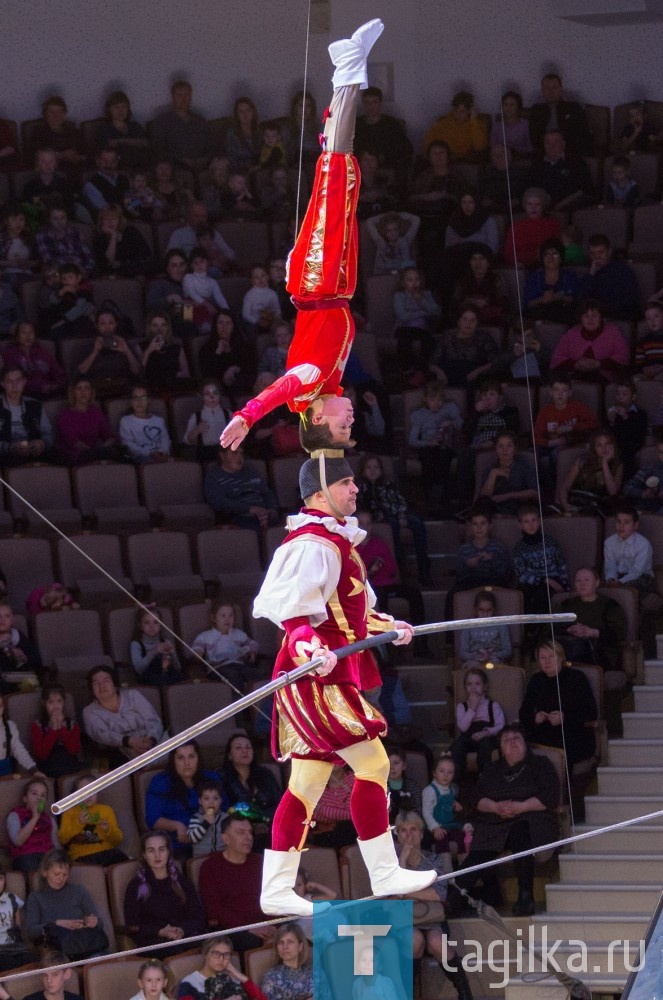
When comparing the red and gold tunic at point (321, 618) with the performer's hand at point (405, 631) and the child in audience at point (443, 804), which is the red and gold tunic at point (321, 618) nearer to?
the performer's hand at point (405, 631)

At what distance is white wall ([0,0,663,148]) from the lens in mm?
11492

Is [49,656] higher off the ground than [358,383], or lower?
lower

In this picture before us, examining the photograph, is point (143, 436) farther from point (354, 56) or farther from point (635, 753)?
point (354, 56)

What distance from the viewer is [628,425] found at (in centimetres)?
920

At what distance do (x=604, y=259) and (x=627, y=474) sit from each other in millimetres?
1392

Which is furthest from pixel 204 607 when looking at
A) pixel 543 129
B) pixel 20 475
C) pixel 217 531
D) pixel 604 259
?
pixel 543 129

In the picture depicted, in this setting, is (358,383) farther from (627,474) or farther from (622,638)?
(622,638)

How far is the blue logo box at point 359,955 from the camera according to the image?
261 inches

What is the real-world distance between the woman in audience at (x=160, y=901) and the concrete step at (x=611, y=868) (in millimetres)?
1510

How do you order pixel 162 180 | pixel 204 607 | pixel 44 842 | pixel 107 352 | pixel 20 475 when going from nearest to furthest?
pixel 44 842 → pixel 204 607 → pixel 20 475 → pixel 107 352 → pixel 162 180

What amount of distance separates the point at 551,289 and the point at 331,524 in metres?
5.40

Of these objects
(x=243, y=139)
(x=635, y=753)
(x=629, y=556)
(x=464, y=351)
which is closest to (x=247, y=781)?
(x=635, y=753)

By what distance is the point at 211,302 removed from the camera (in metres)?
10.1

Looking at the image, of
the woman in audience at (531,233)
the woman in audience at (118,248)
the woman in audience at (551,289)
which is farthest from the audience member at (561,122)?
the woman in audience at (118,248)
